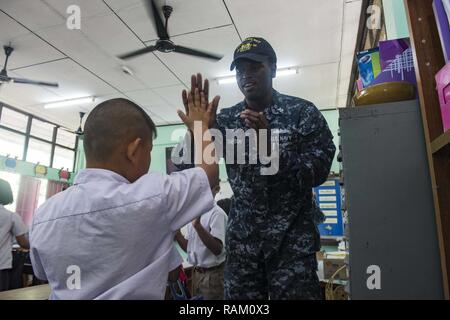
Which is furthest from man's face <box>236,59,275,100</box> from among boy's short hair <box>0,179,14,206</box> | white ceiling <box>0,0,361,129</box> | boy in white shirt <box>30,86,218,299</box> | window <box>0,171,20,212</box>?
window <box>0,171,20,212</box>

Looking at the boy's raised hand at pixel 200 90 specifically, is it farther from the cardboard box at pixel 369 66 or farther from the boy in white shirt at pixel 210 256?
the boy in white shirt at pixel 210 256

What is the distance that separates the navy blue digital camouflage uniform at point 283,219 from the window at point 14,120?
6.58m

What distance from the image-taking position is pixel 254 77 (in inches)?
45.6

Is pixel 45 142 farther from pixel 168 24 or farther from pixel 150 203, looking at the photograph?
pixel 150 203

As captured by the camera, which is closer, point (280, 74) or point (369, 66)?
point (369, 66)

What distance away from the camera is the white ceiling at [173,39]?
10.7ft

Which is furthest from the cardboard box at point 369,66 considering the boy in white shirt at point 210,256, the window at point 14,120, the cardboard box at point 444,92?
the window at point 14,120

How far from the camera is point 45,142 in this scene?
6.94 m

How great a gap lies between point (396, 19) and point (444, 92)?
1216 mm

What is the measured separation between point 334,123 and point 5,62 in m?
5.47

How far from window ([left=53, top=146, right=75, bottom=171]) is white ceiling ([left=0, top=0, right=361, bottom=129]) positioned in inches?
80.9

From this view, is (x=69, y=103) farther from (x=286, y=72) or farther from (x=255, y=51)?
(x=255, y=51)

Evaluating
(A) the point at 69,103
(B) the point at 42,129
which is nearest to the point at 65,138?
(B) the point at 42,129

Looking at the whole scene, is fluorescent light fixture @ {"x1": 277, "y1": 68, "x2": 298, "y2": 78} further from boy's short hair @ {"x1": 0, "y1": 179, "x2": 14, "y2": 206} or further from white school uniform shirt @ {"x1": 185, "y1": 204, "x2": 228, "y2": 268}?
boy's short hair @ {"x1": 0, "y1": 179, "x2": 14, "y2": 206}
